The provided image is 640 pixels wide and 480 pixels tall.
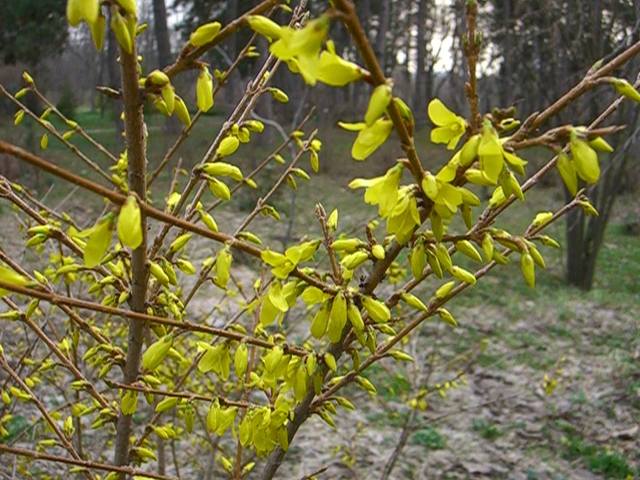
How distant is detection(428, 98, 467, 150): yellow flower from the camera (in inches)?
37.5

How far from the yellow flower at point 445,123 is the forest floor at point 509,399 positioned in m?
2.08

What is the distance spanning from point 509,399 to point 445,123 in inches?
167

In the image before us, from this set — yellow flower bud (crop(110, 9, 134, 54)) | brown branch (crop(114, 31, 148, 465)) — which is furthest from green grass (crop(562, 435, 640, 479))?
yellow flower bud (crop(110, 9, 134, 54))

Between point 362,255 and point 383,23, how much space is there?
51.9ft

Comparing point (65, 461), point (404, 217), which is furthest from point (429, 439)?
point (404, 217)

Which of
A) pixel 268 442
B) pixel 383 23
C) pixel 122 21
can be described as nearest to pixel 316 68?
pixel 122 21

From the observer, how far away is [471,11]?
881mm

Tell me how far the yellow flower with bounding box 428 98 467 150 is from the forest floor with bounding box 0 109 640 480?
82.0 inches

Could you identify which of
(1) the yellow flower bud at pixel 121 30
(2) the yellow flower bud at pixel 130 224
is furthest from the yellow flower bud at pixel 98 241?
(1) the yellow flower bud at pixel 121 30

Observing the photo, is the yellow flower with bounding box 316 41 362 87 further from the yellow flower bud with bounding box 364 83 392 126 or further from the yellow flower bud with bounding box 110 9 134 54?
the yellow flower bud with bounding box 110 9 134 54

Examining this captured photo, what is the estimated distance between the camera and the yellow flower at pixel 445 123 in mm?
953

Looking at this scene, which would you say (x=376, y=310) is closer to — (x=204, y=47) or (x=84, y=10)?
(x=204, y=47)

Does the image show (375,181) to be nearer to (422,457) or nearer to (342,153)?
(422,457)

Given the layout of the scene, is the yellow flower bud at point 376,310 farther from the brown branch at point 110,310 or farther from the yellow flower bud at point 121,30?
the yellow flower bud at point 121,30
